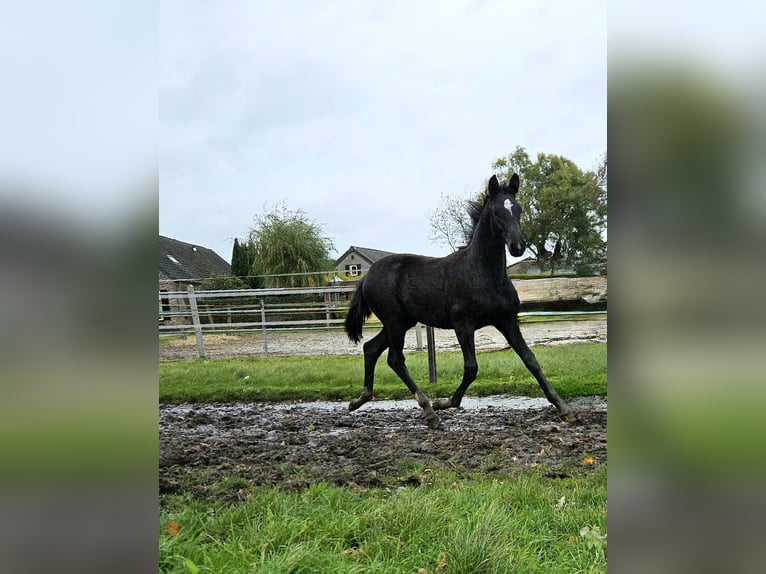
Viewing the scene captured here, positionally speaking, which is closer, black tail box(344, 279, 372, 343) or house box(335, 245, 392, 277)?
black tail box(344, 279, 372, 343)

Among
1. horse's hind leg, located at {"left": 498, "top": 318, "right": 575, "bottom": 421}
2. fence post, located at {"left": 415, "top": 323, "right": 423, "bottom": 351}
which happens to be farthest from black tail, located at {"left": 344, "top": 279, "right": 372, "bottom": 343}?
horse's hind leg, located at {"left": 498, "top": 318, "right": 575, "bottom": 421}

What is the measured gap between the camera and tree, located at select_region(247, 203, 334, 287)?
540cm

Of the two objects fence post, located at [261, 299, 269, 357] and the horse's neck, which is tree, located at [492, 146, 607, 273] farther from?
fence post, located at [261, 299, 269, 357]

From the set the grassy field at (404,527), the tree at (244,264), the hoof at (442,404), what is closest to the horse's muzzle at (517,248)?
the hoof at (442,404)

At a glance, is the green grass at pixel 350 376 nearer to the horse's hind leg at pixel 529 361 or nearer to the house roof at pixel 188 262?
the horse's hind leg at pixel 529 361

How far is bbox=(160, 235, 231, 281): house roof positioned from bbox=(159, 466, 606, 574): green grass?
3.55m

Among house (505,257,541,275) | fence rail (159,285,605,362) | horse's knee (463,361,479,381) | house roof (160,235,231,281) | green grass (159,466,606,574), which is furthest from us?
fence rail (159,285,605,362)

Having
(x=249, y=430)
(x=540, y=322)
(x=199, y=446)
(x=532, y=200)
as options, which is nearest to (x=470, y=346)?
(x=540, y=322)

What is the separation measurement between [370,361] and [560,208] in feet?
7.30

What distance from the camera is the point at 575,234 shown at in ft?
15.1

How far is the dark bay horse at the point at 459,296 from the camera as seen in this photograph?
12.6 feet

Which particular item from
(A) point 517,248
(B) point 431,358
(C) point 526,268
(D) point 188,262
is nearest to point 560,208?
(C) point 526,268
